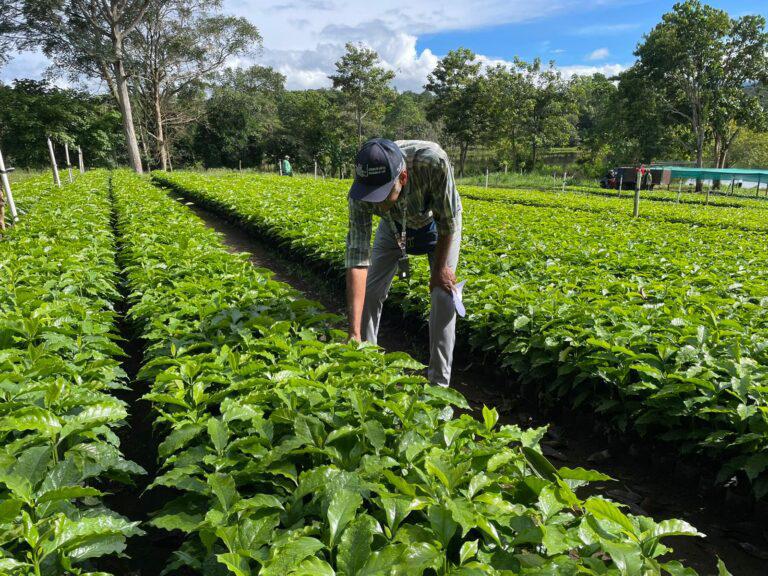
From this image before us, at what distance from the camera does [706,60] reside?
31688mm

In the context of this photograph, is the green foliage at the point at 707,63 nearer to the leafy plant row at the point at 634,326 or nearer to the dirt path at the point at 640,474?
the leafy plant row at the point at 634,326

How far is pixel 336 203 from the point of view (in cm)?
1180

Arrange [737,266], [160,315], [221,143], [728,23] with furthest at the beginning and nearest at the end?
[221,143] < [728,23] < [737,266] < [160,315]

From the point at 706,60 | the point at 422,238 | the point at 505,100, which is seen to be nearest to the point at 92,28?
the point at 505,100

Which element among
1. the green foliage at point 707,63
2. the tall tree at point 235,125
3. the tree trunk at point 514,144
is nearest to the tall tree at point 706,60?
the green foliage at point 707,63

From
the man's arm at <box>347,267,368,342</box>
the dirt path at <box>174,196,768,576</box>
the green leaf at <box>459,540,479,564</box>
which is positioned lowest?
the dirt path at <box>174,196,768,576</box>

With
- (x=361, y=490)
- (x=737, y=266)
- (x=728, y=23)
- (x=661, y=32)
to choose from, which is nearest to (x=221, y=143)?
(x=661, y=32)

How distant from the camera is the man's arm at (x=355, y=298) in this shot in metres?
2.87

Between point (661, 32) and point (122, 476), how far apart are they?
38.6 meters

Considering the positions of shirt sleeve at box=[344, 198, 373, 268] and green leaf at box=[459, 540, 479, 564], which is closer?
green leaf at box=[459, 540, 479, 564]

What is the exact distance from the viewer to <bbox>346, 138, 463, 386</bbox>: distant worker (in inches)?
104

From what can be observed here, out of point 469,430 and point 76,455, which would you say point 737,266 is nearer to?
point 469,430

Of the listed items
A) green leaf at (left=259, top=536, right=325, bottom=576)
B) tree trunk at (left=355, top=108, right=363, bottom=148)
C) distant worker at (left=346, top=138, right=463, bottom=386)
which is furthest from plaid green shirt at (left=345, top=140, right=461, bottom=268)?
tree trunk at (left=355, top=108, right=363, bottom=148)

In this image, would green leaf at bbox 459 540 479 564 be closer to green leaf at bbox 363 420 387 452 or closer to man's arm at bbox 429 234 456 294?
green leaf at bbox 363 420 387 452
